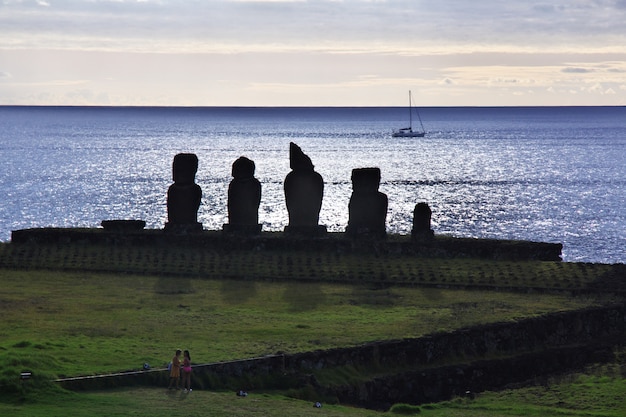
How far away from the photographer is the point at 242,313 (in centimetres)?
3934

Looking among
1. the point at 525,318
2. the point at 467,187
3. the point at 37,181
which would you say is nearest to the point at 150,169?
the point at 37,181

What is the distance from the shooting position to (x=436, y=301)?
41969 mm

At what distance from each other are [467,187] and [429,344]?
92.0 metres

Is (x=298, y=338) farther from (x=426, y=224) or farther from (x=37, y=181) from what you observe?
(x=37, y=181)

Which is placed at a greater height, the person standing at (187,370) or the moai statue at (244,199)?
the moai statue at (244,199)

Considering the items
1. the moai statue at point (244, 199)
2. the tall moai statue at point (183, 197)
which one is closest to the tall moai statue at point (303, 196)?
the moai statue at point (244, 199)

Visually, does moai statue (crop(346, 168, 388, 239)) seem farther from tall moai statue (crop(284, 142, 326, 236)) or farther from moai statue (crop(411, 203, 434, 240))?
tall moai statue (crop(284, 142, 326, 236))

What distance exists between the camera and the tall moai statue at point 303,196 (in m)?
50.8

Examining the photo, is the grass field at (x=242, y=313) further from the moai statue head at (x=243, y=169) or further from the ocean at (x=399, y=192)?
the ocean at (x=399, y=192)

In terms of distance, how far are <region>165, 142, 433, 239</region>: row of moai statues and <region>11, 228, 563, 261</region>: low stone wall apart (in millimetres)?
540

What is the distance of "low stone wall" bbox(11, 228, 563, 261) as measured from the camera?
48.9 metres

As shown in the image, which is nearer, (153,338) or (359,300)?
(153,338)

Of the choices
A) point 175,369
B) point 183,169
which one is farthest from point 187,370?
point 183,169

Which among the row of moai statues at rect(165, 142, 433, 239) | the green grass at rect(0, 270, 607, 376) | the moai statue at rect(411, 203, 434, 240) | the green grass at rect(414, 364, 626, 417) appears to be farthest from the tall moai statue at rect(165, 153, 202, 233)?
the green grass at rect(414, 364, 626, 417)
